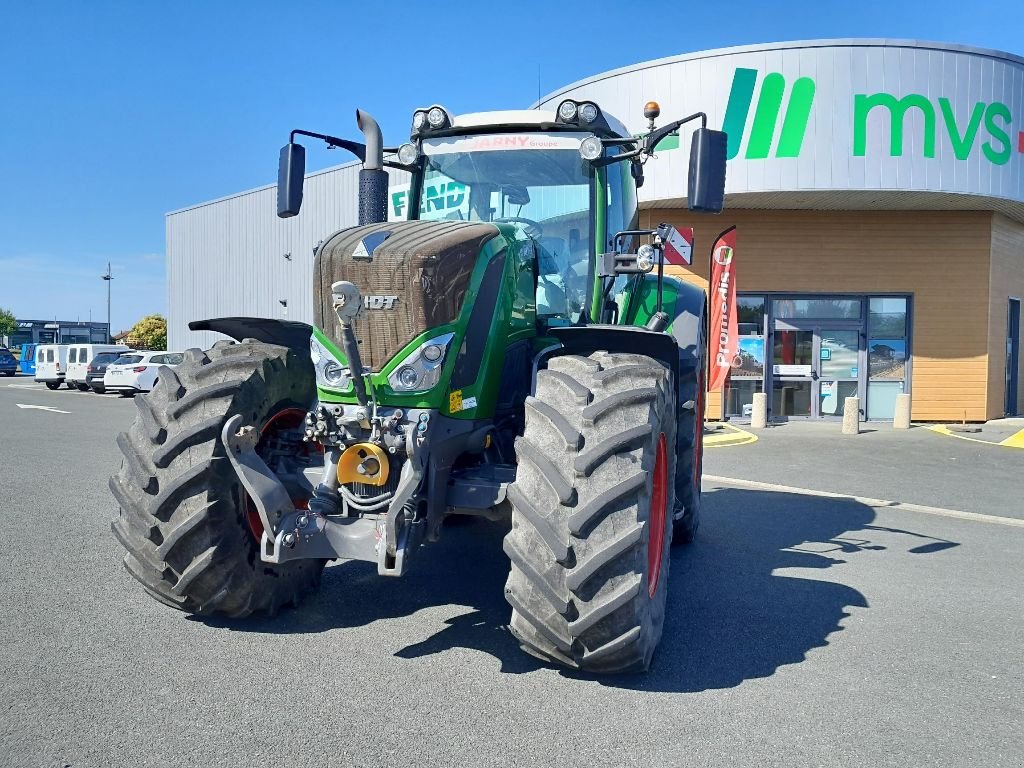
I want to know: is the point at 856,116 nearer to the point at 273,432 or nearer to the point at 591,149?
the point at 591,149

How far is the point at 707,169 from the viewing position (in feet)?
15.7

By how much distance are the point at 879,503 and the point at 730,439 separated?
5.29m

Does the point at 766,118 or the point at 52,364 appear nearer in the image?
the point at 766,118

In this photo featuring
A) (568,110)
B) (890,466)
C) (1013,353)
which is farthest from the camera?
(1013,353)

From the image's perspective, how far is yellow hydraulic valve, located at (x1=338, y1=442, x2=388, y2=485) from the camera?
149 inches

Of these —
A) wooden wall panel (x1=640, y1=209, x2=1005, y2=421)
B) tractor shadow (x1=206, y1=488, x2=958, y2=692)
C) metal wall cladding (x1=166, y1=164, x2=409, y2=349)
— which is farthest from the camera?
metal wall cladding (x1=166, y1=164, x2=409, y2=349)

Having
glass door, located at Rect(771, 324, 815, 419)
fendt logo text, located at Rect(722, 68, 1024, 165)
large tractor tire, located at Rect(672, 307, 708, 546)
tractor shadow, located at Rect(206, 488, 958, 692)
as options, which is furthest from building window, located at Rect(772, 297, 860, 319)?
large tractor tire, located at Rect(672, 307, 708, 546)

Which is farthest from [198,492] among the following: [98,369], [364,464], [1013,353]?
[98,369]

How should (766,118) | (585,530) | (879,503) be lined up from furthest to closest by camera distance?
(766,118), (879,503), (585,530)

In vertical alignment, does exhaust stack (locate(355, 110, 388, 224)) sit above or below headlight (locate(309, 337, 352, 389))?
above

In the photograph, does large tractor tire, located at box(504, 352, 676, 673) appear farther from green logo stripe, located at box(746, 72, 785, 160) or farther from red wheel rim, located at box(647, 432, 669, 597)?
green logo stripe, located at box(746, 72, 785, 160)

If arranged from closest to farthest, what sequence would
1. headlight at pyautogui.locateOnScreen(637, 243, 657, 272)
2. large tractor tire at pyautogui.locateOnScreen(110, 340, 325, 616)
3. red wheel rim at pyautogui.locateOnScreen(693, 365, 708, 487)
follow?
large tractor tire at pyautogui.locateOnScreen(110, 340, 325, 616)
headlight at pyautogui.locateOnScreen(637, 243, 657, 272)
red wheel rim at pyautogui.locateOnScreen(693, 365, 708, 487)

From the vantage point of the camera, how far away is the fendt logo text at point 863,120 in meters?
15.0

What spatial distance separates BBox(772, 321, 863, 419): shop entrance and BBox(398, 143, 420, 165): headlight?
13.1m
